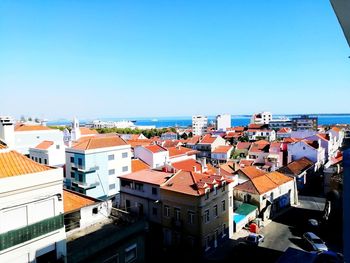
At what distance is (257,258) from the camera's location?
906 inches

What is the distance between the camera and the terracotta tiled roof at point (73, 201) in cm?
1605

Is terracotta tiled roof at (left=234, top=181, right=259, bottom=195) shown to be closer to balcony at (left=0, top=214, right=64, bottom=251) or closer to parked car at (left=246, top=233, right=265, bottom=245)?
parked car at (left=246, top=233, right=265, bottom=245)

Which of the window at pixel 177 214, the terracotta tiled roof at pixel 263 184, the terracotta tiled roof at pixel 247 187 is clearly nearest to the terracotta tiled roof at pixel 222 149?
the terracotta tiled roof at pixel 263 184

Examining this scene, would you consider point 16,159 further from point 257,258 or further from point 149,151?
point 149,151

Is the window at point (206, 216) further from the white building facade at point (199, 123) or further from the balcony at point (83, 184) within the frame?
the white building facade at point (199, 123)

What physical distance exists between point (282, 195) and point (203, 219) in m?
15.8

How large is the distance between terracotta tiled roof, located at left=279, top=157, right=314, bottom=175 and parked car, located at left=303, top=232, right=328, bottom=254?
16844 mm

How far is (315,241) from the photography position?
961 inches

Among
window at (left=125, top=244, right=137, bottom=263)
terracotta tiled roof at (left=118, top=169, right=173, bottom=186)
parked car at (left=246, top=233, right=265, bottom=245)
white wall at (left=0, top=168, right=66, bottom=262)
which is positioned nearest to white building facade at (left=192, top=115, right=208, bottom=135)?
terracotta tiled roof at (left=118, top=169, right=173, bottom=186)

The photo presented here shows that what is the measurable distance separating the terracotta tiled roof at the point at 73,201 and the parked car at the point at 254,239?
15.7m

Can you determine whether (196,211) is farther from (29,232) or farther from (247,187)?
(29,232)

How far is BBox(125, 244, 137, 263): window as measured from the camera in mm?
15131

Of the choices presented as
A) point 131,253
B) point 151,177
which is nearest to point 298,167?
point 151,177

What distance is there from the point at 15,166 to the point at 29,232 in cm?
273
